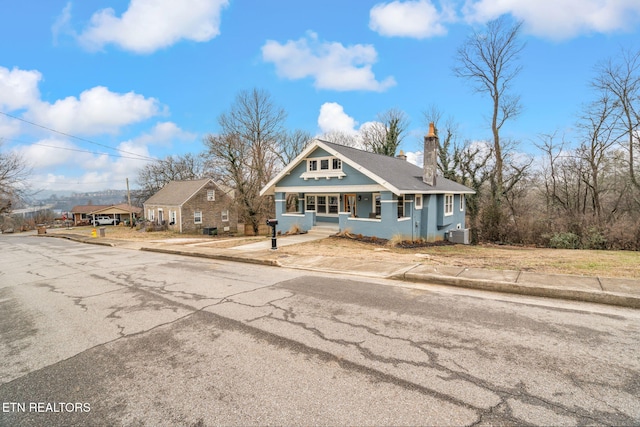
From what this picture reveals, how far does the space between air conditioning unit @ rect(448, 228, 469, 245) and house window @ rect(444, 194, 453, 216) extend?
1366mm

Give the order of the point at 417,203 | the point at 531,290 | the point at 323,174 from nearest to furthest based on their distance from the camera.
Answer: the point at 531,290
the point at 323,174
the point at 417,203

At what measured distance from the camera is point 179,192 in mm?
36094

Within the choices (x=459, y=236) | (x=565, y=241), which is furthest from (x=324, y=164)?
(x=565, y=241)

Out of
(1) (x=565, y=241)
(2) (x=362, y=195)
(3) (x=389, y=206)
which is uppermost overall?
(2) (x=362, y=195)

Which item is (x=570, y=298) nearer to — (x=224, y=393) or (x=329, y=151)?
(x=224, y=393)

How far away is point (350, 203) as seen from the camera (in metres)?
19.1

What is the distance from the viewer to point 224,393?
296cm

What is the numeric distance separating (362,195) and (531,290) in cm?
1307

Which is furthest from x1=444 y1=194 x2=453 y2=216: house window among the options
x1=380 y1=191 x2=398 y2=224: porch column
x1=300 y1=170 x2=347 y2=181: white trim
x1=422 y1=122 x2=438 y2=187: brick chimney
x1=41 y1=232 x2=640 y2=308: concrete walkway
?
x1=41 y1=232 x2=640 y2=308: concrete walkway

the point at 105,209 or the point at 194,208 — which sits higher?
the point at 105,209

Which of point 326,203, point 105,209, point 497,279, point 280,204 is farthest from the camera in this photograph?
point 105,209

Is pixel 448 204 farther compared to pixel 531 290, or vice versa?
pixel 448 204

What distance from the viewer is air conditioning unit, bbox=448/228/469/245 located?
67.1ft

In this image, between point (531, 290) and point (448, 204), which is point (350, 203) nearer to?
point (448, 204)
